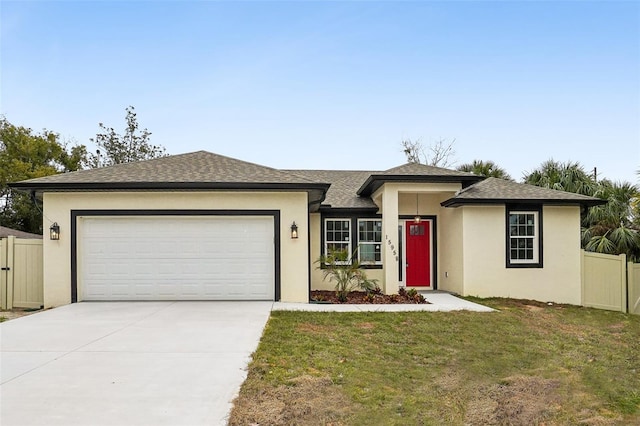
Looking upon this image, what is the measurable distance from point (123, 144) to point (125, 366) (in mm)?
27390

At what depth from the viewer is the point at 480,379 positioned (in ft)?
16.3

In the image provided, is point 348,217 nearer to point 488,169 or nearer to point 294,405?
point 488,169

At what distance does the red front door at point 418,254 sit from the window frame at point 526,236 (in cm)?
248

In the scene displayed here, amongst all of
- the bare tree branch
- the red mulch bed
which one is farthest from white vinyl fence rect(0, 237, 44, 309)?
the bare tree branch

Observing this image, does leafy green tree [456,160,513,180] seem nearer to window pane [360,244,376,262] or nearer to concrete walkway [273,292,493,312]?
window pane [360,244,376,262]

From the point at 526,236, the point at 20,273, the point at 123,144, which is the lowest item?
the point at 20,273

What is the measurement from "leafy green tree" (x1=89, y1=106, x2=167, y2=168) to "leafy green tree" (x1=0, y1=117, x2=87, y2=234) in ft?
8.58

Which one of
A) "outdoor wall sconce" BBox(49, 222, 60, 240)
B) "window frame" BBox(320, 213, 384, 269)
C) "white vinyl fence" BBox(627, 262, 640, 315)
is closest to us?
"outdoor wall sconce" BBox(49, 222, 60, 240)

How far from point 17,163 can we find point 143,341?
23594 millimetres

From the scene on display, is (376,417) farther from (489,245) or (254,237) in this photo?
(489,245)

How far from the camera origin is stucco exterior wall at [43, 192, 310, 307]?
1020cm

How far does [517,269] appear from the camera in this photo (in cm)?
1198

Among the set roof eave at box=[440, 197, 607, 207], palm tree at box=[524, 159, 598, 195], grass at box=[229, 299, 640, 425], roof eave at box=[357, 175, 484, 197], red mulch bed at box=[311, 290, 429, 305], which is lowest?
red mulch bed at box=[311, 290, 429, 305]

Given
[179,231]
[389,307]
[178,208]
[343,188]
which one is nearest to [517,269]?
[389,307]
